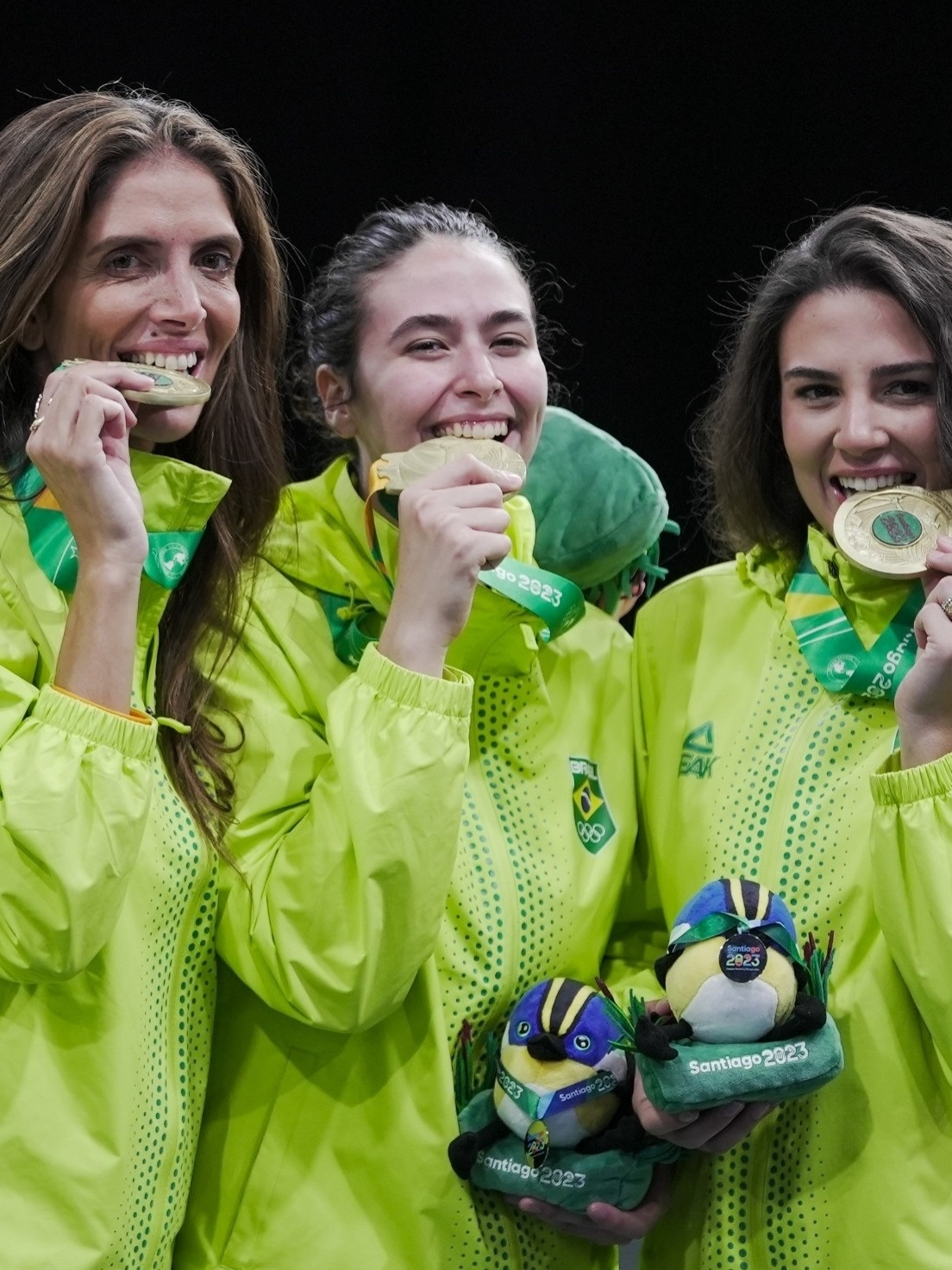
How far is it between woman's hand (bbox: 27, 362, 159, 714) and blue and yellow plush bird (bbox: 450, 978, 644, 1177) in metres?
0.70

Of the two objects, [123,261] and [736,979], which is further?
[123,261]

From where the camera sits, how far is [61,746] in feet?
6.63

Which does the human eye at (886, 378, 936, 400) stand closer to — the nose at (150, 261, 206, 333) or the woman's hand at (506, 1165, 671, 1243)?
the nose at (150, 261, 206, 333)

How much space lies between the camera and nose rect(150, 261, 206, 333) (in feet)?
7.73

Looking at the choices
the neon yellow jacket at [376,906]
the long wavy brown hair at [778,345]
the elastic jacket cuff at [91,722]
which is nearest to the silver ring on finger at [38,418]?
the elastic jacket cuff at [91,722]

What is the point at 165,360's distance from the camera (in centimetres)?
238

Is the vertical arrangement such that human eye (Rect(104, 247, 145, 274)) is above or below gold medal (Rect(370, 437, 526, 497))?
above

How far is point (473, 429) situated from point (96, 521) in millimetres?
693

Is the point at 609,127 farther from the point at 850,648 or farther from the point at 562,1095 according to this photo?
the point at 562,1095

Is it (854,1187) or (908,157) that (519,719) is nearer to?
(854,1187)

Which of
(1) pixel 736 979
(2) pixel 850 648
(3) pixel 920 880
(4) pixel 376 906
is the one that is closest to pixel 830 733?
(2) pixel 850 648

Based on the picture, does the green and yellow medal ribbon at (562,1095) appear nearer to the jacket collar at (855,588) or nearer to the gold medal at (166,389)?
the jacket collar at (855,588)

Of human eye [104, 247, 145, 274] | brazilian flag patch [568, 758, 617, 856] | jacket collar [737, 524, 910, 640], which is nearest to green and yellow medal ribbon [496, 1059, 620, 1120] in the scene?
brazilian flag patch [568, 758, 617, 856]

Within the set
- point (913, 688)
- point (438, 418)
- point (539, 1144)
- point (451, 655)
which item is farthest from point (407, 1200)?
point (438, 418)
